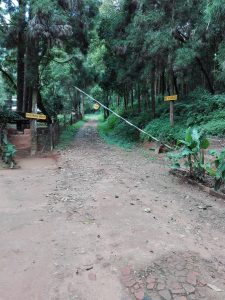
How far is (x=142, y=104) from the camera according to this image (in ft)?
77.5

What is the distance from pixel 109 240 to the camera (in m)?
4.08

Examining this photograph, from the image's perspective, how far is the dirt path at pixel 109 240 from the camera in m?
3.05

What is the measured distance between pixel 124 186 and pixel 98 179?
0.96 meters

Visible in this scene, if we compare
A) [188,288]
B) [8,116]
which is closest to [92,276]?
[188,288]

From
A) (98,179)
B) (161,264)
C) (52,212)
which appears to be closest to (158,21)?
(98,179)

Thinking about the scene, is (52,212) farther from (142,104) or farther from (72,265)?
(142,104)

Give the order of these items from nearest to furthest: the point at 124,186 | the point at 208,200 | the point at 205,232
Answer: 1. the point at 205,232
2. the point at 208,200
3. the point at 124,186

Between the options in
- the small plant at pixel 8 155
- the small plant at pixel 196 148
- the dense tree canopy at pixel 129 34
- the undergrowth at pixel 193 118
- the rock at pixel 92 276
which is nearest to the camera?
the rock at pixel 92 276

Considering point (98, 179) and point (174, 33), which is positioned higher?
point (174, 33)

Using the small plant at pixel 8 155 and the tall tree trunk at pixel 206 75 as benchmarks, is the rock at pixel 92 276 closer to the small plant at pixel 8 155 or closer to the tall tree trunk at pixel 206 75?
the small plant at pixel 8 155

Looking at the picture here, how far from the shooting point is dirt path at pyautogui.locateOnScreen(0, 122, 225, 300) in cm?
305

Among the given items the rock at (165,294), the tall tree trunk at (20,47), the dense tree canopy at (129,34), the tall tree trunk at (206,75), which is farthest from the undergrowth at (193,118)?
the rock at (165,294)

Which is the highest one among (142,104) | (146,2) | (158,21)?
(146,2)

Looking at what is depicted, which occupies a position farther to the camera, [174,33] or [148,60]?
[148,60]
